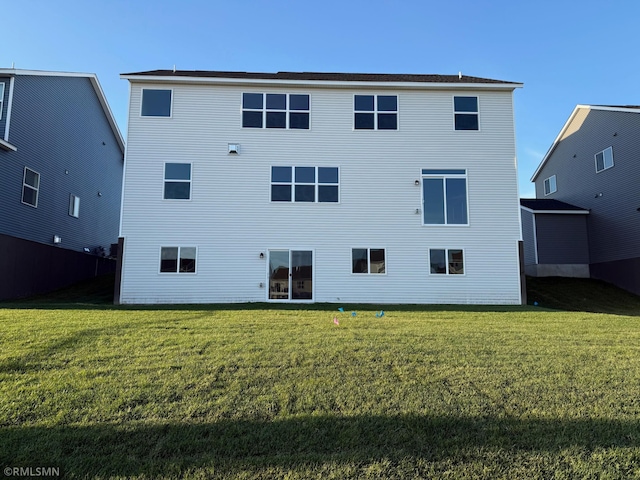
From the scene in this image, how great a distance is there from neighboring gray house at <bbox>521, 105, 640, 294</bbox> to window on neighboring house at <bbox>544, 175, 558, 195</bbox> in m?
0.84

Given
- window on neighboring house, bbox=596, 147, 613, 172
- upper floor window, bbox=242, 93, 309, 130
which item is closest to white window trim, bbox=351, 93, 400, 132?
upper floor window, bbox=242, 93, 309, 130

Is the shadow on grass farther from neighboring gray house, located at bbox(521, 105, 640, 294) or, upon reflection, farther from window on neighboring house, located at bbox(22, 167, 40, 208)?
neighboring gray house, located at bbox(521, 105, 640, 294)

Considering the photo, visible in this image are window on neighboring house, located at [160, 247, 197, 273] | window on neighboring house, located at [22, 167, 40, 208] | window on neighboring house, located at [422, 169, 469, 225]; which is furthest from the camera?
window on neighboring house, located at [22, 167, 40, 208]

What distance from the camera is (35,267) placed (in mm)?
15047

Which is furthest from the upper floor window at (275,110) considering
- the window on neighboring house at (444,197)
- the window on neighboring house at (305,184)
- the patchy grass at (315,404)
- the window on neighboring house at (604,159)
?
the window on neighboring house at (604,159)

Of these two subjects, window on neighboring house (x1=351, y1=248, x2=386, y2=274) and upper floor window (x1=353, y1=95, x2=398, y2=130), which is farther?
upper floor window (x1=353, y1=95, x2=398, y2=130)

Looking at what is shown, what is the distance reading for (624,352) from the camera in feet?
20.0

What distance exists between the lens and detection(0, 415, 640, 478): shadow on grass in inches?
125

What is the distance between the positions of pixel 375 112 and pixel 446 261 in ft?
18.4

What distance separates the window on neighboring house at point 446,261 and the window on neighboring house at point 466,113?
4326 mm

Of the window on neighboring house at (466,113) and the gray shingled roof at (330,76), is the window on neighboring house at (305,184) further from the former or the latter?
the window on neighboring house at (466,113)

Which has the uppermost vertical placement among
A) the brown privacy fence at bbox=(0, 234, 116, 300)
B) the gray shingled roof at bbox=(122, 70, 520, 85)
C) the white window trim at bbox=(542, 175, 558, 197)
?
the gray shingled roof at bbox=(122, 70, 520, 85)

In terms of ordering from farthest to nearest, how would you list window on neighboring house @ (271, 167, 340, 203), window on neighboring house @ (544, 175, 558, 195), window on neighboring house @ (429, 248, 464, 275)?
window on neighboring house @ (544, 175, 558, 195), window on neighboring house @ (271, 167, 340, 203), window on neighboring house @ (429, 248, 464, 275)

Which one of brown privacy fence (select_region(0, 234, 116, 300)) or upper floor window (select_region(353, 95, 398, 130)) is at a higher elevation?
upper floor window (select_region(353, 95, 398, 130))
